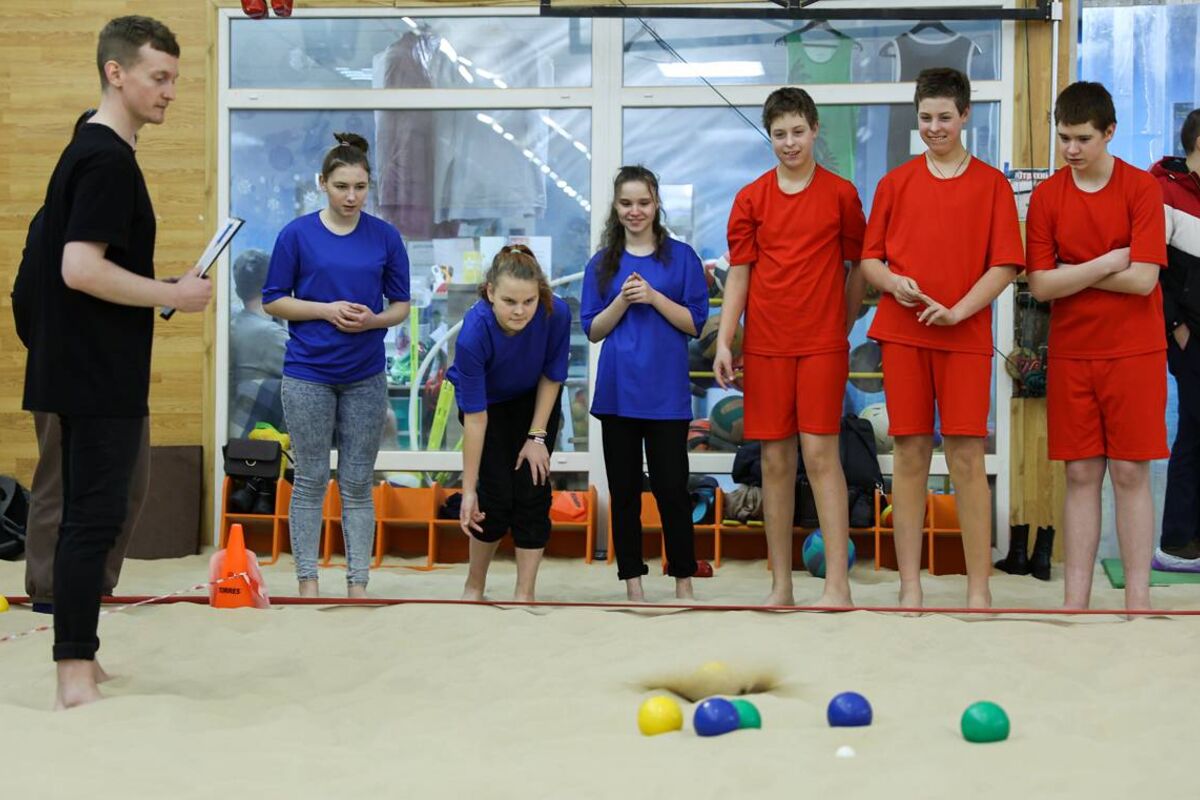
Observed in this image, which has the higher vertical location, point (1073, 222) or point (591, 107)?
point (591, 107)

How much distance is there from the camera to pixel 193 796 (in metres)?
2.03

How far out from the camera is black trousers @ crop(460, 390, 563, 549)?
3.97m

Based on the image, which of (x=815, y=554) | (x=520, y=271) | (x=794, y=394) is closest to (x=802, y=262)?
(x=794, y=394)

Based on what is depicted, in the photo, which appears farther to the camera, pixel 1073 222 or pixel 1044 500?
pixel 1044 500

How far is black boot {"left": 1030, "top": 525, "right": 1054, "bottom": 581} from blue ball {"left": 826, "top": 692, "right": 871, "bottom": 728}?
306 centimetres

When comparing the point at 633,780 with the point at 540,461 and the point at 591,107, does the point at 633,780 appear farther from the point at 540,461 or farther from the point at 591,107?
the point at 591,107

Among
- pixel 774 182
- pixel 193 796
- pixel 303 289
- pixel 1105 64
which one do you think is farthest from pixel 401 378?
pixel 193 796

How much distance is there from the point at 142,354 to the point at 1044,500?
4154 millimetres

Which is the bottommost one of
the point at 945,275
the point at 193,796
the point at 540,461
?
the point at 193,796

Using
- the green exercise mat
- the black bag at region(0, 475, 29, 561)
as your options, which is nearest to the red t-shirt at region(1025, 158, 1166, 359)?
the green exercise mat

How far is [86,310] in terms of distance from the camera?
2607 millimetres

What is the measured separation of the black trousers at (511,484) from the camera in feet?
13.0

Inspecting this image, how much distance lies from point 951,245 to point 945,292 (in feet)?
0.43

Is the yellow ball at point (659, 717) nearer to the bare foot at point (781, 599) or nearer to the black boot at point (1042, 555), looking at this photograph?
the bare foot at point (781, 599)
